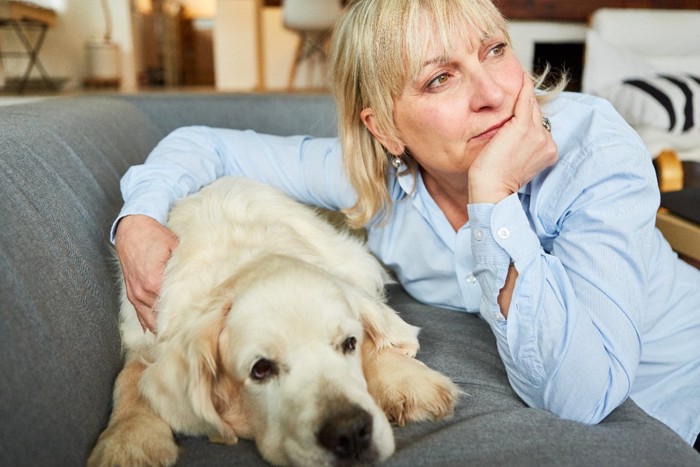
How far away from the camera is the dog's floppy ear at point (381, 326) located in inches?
53.0

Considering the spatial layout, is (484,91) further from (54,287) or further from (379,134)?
(54,287)

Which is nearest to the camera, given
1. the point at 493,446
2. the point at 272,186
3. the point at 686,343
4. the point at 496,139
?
the point at 493,446

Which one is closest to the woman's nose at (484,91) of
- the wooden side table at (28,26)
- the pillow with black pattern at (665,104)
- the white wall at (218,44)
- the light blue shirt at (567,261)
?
the light blue shirt at (567,261)

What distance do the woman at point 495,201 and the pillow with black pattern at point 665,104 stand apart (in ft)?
6.13

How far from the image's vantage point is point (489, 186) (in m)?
1.29

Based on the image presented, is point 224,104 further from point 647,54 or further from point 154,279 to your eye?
point 647,54

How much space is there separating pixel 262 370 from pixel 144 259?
17.8 inches

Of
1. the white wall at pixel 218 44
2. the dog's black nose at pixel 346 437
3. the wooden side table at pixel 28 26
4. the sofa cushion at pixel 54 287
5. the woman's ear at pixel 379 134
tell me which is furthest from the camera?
the white wall at pixel 218 44

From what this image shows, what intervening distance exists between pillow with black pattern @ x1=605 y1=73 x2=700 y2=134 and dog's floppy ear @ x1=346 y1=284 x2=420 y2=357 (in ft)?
8.29

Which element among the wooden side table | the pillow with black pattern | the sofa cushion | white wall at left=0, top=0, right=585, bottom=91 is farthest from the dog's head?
white wall at left=0, top=0, right=585, bottom=91

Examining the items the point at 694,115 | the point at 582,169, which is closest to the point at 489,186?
the point at 582,169

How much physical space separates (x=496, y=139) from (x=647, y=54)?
3.23 meters

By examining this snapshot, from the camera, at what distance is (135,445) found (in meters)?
1.08

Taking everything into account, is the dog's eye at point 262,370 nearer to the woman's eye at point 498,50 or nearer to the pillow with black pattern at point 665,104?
the woman's eye at point 498,50
